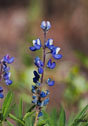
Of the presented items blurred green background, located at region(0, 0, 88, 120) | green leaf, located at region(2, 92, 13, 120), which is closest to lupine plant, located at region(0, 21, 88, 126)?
green leaf, located at region(2, 92, 13, 120)

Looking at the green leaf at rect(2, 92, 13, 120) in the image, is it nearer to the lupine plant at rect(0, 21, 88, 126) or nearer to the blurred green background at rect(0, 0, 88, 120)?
the lupine plant at rect(0, 21, 88, 126)

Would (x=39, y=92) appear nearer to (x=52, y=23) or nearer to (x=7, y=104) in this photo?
(x=7, y=104)

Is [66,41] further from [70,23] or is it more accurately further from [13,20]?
[13,20]

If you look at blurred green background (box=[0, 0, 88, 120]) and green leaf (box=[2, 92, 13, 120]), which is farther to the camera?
blurred green background (box=[0, 0, 88, 120])

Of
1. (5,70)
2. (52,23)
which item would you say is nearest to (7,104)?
(5,70)

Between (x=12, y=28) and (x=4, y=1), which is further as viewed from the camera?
(x=4, y=1)

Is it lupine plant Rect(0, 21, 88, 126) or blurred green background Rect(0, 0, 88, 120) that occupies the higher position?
lupine plant Rect(0, 21, 88, 126)

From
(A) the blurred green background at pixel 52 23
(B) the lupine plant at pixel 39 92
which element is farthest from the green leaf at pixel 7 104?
(A) the blurred green background at pixel 52 23

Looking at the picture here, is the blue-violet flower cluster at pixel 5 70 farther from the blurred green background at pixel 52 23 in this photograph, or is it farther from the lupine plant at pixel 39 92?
the blurred green background at pixel 52 23

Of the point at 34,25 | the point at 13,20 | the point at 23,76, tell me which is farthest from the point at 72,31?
the point at 23,76

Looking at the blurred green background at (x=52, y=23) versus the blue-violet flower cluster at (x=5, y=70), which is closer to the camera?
the blue-violet flower cluster at (x=5, y=70)

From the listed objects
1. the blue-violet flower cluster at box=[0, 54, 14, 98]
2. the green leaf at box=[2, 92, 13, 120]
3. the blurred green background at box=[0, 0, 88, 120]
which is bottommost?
the blurred green background at box=[0, 0, 88, 120]
